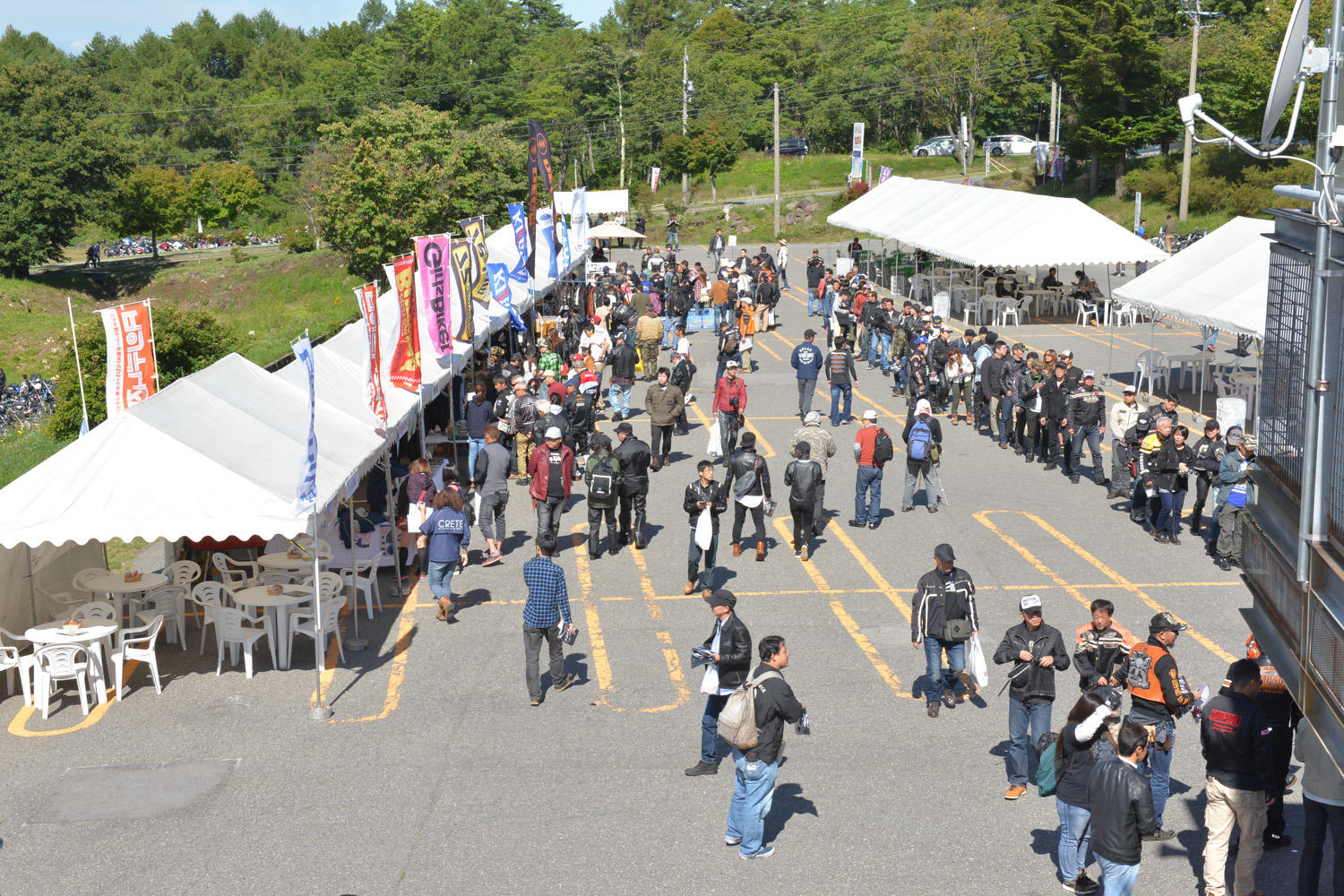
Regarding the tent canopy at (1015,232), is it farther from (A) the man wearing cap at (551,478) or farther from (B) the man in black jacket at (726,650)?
(B) the man in black jacket at (726,650)

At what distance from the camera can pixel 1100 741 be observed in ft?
21.5

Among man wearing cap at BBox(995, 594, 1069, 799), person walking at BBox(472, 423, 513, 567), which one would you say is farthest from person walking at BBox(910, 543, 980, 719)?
person walking at BBox(472, 423, 513, 567)

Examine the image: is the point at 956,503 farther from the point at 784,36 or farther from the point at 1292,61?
the point at 784,36

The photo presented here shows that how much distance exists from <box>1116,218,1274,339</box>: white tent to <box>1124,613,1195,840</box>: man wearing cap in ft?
37.0

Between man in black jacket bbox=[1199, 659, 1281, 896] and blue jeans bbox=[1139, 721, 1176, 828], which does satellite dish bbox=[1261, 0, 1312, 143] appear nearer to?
man in black jacket bbox=[1199, 659, 1281, 896]

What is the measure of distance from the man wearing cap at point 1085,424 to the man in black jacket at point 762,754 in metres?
10.5

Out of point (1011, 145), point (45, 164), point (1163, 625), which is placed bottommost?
point (1163, 625)

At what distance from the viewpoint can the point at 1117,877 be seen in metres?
6.30

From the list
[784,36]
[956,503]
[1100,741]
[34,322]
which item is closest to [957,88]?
[784,36]

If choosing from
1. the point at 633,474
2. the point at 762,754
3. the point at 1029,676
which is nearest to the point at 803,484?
the point at 633,474

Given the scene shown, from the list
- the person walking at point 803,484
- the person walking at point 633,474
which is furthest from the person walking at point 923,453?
the person walking at point 633,474

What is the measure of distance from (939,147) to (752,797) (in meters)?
75.8

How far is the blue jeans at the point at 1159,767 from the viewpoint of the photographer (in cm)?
767

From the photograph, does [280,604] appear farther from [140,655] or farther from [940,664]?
[940,664]
